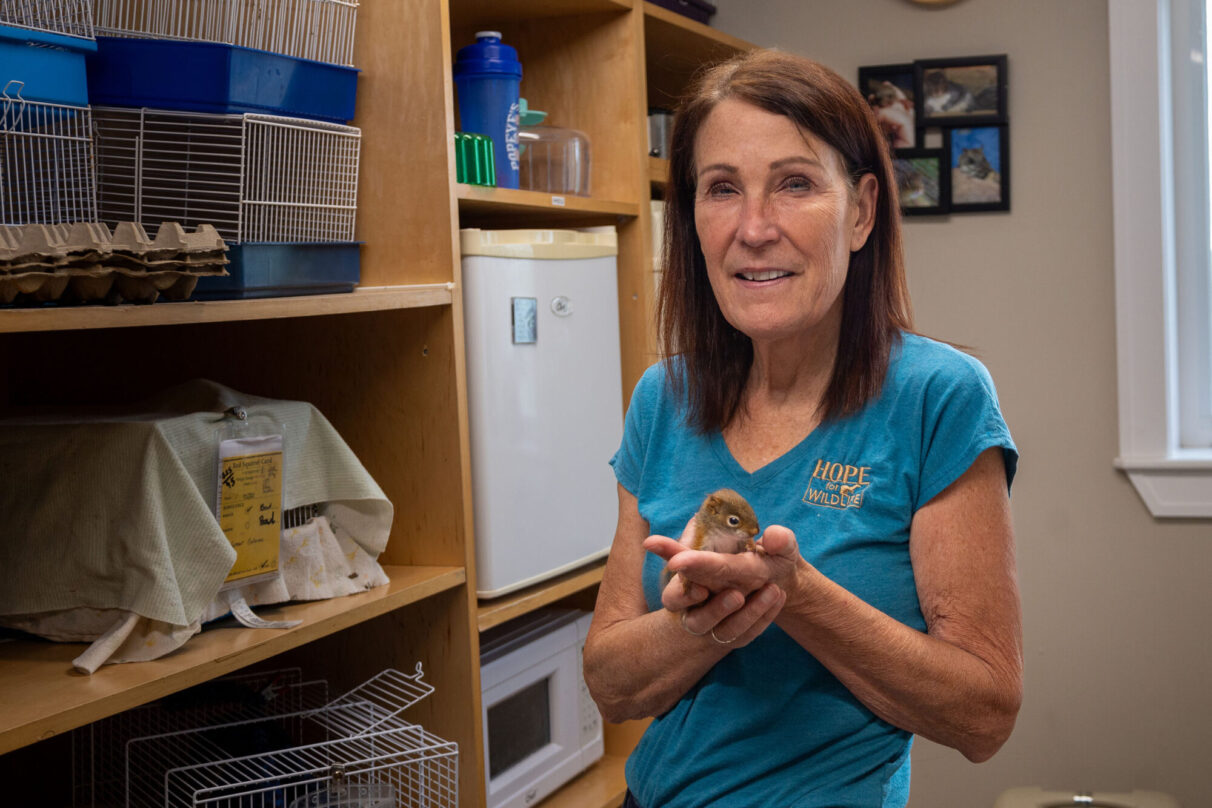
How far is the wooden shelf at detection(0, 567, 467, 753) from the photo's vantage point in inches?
43.1

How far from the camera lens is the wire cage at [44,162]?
1225mm

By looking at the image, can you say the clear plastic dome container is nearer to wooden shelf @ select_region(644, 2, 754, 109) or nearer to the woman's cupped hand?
wooden shelf @ select_region(644, 2, 754, 109)

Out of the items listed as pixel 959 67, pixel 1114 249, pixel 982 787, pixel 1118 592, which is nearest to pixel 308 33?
pixel 959 67

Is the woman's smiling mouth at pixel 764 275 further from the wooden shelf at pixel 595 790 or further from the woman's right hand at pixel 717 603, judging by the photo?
the wooden shelf at pixel 595 790

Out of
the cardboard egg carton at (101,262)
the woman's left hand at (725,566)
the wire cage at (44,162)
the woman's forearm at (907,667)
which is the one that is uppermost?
the wire cage at (44,162)

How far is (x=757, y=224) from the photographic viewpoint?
1.12 metres

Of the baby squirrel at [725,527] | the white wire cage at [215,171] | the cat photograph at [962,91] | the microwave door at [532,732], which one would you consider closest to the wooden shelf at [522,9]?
the white wire cage at [215,171]

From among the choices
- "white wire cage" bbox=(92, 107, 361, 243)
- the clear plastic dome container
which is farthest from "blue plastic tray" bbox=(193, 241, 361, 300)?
the clear plastic dome container

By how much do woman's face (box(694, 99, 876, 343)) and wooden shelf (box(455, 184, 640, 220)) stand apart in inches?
25.8

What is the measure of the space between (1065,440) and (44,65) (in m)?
2.33

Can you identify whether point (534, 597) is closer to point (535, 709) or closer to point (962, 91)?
point (535, 709)

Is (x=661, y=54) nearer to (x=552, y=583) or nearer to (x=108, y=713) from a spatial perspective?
(x=552, y=583)

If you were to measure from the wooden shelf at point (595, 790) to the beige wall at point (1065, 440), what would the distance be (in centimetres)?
101

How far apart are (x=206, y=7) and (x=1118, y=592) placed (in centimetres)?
234
